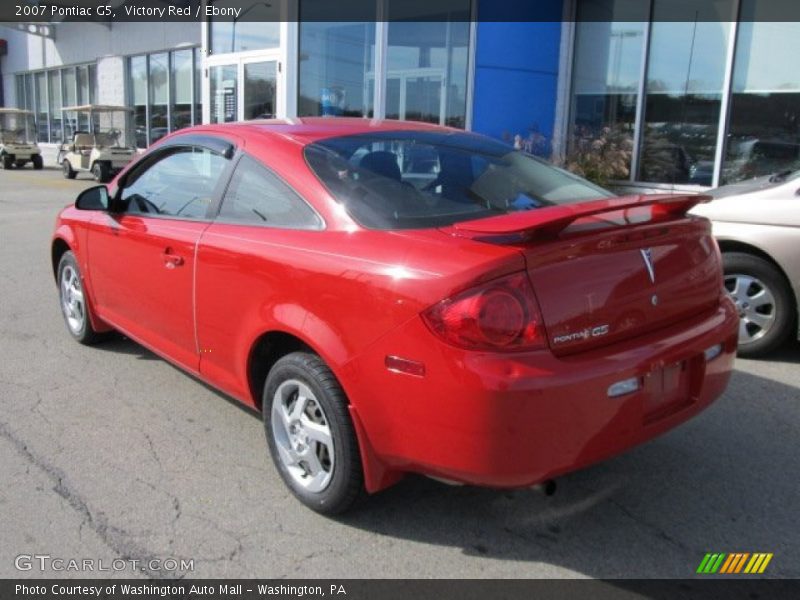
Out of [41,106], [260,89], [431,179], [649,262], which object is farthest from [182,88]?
[649,262]

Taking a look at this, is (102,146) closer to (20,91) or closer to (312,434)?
(20,91)

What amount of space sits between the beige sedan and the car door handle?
3631mm

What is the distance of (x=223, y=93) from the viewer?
1488 cm

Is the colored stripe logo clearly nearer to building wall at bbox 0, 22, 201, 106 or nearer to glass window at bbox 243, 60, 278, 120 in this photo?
glass window at bbox 243, 60, 278, 120

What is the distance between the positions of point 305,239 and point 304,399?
0.68 metres

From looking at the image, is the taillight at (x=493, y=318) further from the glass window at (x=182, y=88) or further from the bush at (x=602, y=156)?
the glass window at (x=182, y=88)

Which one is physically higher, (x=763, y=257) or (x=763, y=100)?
(x=763, y=100)

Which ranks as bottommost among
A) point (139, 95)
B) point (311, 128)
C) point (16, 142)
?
point (16, 142)

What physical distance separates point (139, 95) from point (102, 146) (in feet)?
14.7

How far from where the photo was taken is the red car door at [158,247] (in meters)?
3.72

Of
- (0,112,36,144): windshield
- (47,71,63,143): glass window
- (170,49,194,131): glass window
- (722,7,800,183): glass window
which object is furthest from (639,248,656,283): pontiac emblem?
(47,71,63,143): glass window

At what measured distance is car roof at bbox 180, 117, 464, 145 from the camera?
3514 millimetres

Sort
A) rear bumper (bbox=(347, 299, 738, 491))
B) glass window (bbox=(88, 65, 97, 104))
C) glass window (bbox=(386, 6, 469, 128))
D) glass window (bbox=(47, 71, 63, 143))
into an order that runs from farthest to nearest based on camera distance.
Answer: glass window (bbox=(47, 71, 63, 143)) < glass window (bbox=(88, 65, 97, 104)) < glass window (bbox=(386, 6, 469, 128)) < rear bumper (bbox=(347, 299, 738, 491))

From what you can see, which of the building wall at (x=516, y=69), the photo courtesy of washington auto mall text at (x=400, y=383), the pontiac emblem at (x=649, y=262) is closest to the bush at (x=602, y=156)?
the building wall at (x=516, y=69)
